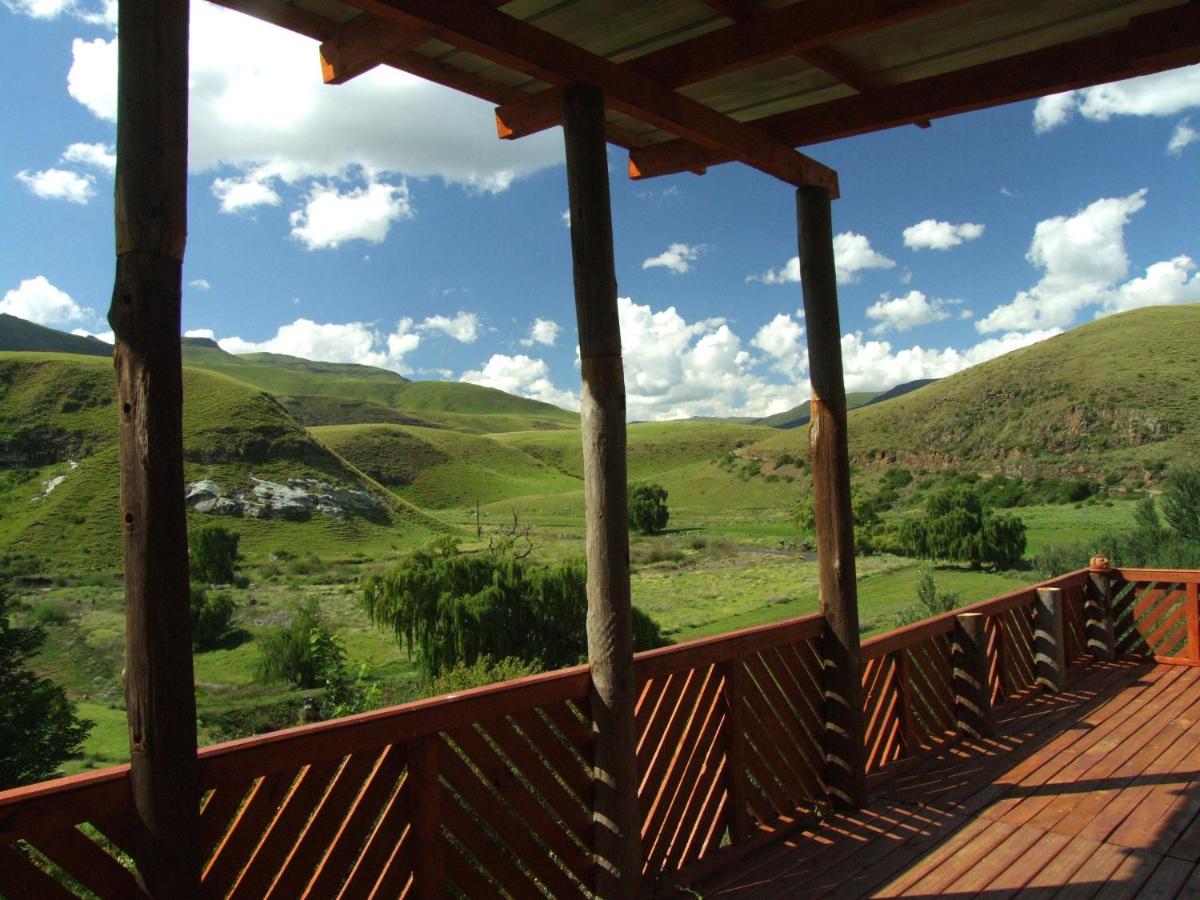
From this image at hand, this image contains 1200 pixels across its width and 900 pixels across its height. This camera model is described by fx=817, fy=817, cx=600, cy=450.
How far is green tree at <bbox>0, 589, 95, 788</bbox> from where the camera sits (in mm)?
19203

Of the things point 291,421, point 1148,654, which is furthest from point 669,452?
point 1148,654

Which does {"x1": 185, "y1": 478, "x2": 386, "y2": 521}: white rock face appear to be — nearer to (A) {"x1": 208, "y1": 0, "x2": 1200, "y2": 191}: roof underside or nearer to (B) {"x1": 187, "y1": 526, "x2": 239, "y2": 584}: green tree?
(B) {"x1": 187, "y1": 526, "x2": 239, "y2": 584}: green tree

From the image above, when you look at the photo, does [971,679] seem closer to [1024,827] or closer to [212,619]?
[1024,827]

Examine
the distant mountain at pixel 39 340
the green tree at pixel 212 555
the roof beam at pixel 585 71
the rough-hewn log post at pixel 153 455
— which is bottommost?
the green tree at pixel 212 555

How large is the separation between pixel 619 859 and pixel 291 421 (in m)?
67.8

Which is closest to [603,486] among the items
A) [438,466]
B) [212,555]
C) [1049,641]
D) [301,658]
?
[1049,641]

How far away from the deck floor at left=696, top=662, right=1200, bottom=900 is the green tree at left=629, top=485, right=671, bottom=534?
186ft

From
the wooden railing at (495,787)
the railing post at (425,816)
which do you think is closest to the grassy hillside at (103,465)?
the wooden railing at (495,787)

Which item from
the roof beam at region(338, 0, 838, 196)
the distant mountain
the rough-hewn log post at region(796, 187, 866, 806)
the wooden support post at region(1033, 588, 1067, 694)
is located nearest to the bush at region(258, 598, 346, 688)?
the wooden support post at region(1033, 588, 1067, 694)

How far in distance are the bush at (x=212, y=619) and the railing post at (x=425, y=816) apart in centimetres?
3493

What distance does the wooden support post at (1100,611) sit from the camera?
19.9 ft

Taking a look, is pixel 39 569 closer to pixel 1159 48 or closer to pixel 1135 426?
pixel 1159 48

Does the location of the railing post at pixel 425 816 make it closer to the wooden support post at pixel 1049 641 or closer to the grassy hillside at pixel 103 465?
the wooden support post at pixel 1049 641

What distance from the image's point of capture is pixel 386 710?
2.04 meters
